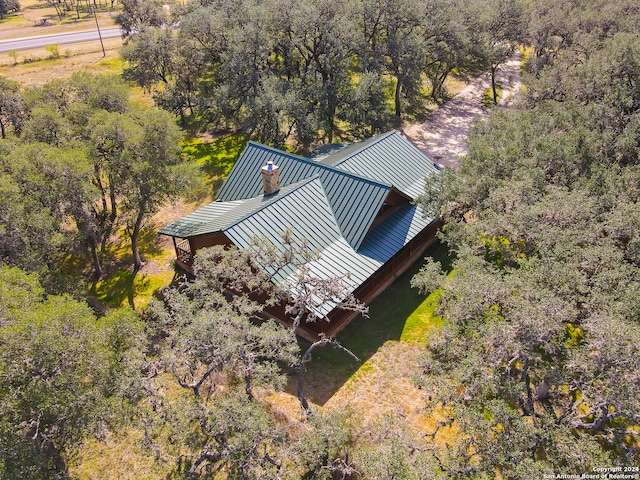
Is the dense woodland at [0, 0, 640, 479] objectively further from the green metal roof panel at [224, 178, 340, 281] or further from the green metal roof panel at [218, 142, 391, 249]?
the green metal roof panel at [218, 142, 391, 249]

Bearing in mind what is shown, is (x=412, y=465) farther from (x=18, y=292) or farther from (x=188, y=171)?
(x=188, y=171)

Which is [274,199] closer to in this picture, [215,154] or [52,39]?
[215,154]

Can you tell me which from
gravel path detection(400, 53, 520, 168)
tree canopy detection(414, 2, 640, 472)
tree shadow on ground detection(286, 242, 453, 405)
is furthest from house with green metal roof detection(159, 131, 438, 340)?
gravel path detection(400, 53, 520, 168)

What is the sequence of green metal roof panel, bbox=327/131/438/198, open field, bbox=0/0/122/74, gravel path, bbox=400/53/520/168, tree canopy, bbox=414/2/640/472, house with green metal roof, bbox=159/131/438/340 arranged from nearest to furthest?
tree canopy, bbox=414/2/640/472, house with green metal roof, bbox=159/131/438/340, green metal roof panel, bbox=327/131/438/198, gravel path, bbox=400/53/520/168, open field, bbox=0/0/122/74

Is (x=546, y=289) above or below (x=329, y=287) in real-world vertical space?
above

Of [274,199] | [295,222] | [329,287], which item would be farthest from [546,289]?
[274,199]

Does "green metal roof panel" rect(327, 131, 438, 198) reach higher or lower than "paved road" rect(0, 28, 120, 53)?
higher

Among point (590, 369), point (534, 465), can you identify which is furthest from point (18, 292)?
point (590, 369)
